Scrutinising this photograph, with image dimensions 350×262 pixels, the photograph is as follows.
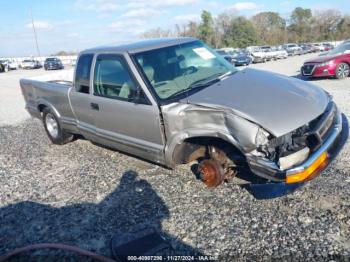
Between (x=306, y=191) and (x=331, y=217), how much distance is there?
0.55 m

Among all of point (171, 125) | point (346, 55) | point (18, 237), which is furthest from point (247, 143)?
point (346, 55)

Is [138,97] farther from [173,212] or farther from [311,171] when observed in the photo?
[311,171]

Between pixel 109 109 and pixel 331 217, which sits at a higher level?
pixel 109 109

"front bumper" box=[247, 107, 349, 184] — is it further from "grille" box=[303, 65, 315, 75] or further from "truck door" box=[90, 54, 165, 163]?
"grille" box=[303, 65, 315, 75]

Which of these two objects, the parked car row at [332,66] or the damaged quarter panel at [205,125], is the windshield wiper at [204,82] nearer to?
the damaged quarter panel at [205,125]

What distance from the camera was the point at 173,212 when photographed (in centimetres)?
378

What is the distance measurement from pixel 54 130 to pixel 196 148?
3681mm

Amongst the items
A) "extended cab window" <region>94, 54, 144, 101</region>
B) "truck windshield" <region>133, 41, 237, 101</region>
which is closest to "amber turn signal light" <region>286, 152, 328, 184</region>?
"truck windshield" <region>133, 41, 237, 101</region>

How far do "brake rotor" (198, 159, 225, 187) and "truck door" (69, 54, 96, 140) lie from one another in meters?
2.15

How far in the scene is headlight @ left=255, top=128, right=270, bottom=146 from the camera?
3.32m

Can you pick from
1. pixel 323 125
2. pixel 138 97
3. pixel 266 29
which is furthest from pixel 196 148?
pixel 266 29

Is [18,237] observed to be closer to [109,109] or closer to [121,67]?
[109,109]

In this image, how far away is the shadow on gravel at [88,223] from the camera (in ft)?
10.8

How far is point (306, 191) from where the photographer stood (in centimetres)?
386
